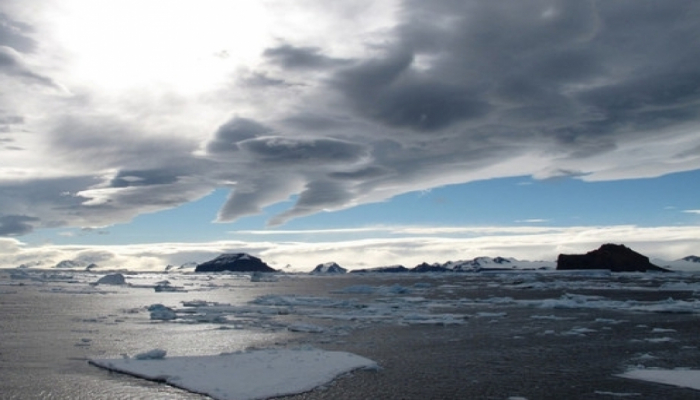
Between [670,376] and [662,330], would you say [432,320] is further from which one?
[670,376]

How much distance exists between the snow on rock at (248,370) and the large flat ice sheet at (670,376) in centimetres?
766

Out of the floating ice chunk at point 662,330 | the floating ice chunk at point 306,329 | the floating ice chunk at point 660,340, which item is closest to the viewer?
the floating ice chunk at point 660,340

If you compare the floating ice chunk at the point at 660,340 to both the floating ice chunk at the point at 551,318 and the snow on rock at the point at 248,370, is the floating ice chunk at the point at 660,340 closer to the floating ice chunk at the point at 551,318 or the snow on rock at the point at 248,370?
the floating ice chunk at the point at 551,318

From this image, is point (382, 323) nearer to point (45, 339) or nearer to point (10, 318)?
point (45, 339)

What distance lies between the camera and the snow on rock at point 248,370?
1489 cm

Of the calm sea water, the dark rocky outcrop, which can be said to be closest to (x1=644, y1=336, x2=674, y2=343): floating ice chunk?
the calm sea water

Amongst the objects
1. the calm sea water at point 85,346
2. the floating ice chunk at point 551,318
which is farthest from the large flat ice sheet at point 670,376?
the floating ice chunk at point 551,318

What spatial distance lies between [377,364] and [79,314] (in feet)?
86.1

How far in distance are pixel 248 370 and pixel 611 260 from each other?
171 meters

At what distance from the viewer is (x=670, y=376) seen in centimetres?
1656

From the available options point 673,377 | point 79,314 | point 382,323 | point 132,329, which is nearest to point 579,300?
point 382,323

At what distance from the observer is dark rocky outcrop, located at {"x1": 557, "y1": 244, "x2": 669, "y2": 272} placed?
16875 centimetres

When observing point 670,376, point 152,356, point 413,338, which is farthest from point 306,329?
point 670,376

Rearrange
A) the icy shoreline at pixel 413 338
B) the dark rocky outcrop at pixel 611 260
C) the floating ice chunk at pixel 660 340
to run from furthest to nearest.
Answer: the dark rocky outcrop at pixel 611 260, the floating ice chunk at pixel 660 340, the icy shoreline at pixel 413 338
